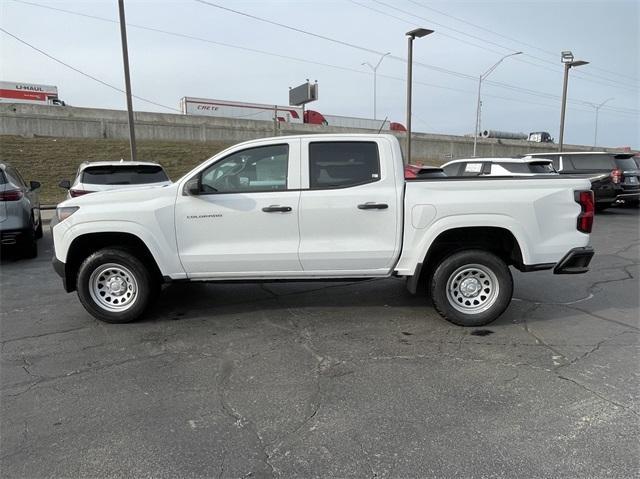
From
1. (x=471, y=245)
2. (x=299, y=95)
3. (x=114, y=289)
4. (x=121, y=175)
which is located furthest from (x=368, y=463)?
(x=299, y=95)

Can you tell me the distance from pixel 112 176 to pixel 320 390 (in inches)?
285

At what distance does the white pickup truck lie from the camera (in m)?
4.74

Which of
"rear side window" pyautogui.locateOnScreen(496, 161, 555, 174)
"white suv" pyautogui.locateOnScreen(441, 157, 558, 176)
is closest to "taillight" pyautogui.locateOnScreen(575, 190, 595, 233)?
"white suv" pyautogui.locateOnScreen(441, 157, 558, 176)

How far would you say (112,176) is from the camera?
9.14 meters

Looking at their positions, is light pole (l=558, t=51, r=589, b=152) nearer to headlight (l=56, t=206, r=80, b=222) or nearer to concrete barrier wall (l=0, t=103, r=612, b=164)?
concrete barrier wall (l=0, t=103, r=612, b=164)

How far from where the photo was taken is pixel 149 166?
31.0 feet

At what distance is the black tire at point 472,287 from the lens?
15.8ft

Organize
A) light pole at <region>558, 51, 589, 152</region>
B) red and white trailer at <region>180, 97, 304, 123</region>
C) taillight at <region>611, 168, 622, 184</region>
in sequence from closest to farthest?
taillight at <region>611, 168, 622, 184</region> → light pole at <region>558, 51, 589, 152</region> → red and white trailer at <region>180, 97, 304, 123</region>

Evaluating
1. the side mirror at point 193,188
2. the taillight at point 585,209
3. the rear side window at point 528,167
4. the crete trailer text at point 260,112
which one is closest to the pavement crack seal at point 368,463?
the side mirror at point 193,188

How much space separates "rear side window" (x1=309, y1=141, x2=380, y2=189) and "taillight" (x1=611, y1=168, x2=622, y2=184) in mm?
12025

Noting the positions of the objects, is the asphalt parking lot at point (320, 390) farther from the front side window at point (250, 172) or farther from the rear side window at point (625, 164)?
the rear side window at point (625, 164)

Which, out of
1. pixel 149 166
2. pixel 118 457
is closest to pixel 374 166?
pixel 118 457

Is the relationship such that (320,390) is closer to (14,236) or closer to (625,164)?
(14,236)

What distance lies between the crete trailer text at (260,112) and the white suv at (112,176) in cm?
3406
